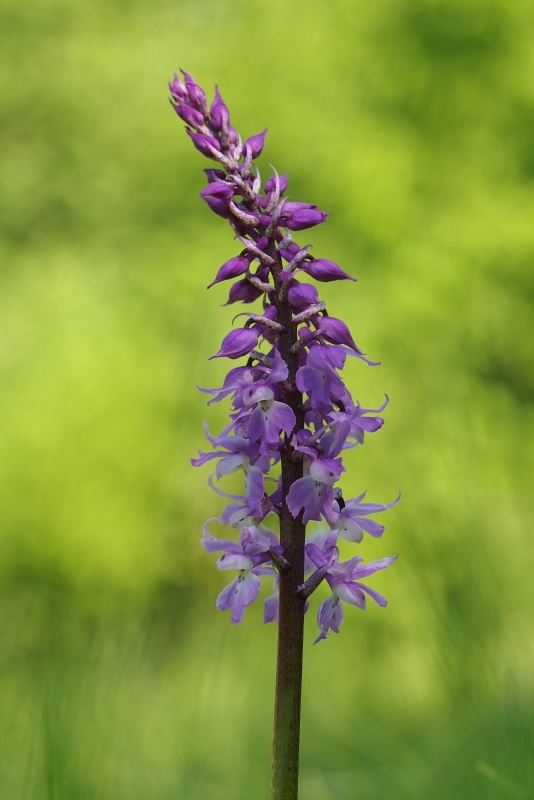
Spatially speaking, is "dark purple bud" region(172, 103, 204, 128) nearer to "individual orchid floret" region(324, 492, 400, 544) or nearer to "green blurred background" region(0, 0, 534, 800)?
"individual orchid floret" region(324, 492, 400, 544)

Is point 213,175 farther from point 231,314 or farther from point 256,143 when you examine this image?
point 231,314

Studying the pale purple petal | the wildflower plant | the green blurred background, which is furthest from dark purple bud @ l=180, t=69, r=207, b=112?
the green blurred background

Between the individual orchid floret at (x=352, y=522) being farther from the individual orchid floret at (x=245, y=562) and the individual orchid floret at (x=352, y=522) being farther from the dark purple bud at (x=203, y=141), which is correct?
the dark purple bud at (x=203, y=141)

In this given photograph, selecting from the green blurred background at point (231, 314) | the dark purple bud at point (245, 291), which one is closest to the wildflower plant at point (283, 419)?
the dark purple bud at point (245, 291)

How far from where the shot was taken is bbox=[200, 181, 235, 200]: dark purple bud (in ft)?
1.39

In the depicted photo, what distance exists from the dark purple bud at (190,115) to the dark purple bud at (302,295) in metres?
0.09

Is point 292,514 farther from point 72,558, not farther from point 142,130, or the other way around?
point 142,130

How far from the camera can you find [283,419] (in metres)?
0.42

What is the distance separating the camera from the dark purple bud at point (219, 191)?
1.39 feet

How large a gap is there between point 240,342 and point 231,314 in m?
0.99

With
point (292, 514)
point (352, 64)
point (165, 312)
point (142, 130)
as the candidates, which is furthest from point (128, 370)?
point (292, 514)

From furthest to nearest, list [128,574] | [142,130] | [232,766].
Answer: [142,130] < [128,574] < [232,766]

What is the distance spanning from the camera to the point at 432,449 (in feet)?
2.32

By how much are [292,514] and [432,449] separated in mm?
299
